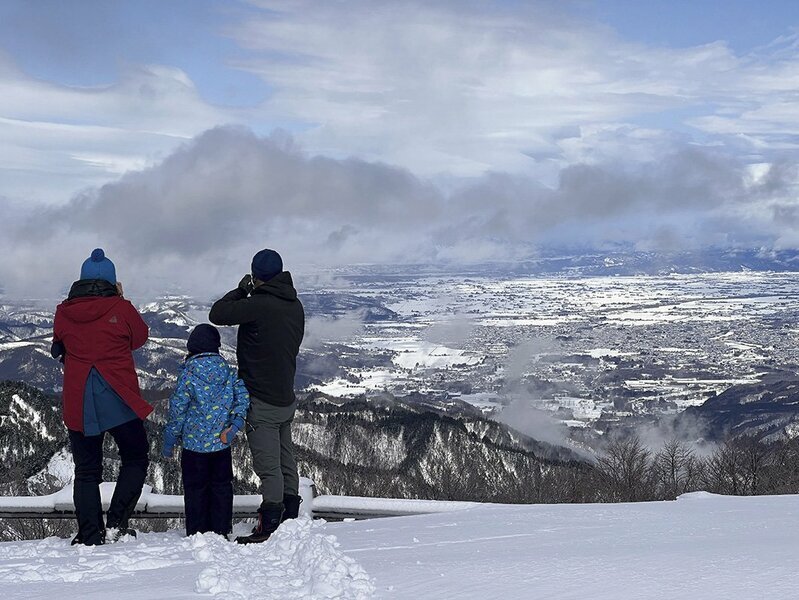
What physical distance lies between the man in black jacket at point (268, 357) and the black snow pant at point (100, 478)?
964mm

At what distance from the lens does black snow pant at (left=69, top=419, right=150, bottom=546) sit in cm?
669

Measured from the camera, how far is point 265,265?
6980 millimetres

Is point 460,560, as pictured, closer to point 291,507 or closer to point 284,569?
point 284,569

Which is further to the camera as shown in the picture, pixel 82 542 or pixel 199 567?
pixel 82 542

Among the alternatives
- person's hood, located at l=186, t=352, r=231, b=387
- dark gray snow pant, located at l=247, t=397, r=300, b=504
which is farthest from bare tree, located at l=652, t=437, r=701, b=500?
person's hood, located at l=186, t=352, r=231, b=387

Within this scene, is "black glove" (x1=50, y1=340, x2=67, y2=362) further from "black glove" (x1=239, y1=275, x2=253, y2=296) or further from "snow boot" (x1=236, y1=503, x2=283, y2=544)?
"snow boot" (x1=236, y1=503, x2=283, y2=544)

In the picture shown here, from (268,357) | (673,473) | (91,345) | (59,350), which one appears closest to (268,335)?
(268,357)

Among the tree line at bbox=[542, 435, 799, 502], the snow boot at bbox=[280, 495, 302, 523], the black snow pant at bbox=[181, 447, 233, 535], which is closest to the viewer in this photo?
the black snow pant at bbox=[181, 447, 233, 535]

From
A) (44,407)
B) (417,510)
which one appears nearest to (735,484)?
(417,510)

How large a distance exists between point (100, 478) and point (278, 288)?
2214 millimetres

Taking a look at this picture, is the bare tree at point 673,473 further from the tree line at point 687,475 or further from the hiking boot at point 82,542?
the hiking boot at point 82,542

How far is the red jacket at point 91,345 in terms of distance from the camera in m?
6.62

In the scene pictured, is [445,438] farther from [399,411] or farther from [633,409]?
[633,409]

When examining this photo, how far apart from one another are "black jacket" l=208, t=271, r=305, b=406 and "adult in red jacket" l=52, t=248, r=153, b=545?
846 millimetres
